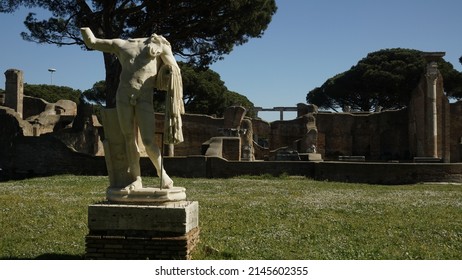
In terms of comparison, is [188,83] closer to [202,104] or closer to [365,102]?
[202,104]

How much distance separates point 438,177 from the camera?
47.3ft

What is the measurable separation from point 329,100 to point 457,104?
21437 millimetres

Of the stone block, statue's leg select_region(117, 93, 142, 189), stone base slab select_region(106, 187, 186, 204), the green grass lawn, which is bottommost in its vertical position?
the green grass lawn

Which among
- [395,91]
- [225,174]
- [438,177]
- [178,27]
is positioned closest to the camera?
[438,177]

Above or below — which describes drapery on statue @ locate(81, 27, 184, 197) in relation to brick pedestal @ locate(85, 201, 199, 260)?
above

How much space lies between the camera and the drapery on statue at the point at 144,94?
4875mm

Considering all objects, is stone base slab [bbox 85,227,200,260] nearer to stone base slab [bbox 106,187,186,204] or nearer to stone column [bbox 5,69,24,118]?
stone base slab [bbox 106,187,186,204]

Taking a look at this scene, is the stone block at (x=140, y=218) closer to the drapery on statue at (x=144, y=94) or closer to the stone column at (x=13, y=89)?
the drapery on statue at (x=144, y=94)

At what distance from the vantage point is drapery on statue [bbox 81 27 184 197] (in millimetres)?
4875

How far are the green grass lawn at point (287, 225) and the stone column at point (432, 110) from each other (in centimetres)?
1223

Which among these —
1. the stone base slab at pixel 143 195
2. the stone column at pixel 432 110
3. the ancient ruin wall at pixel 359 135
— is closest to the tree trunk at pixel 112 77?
the stone base slab at pixel 143 195

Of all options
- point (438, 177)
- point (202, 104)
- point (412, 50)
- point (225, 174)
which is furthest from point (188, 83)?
point (438, 177)

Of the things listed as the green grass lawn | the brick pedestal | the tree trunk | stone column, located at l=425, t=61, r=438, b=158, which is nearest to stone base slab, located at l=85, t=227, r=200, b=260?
the brick pedestal

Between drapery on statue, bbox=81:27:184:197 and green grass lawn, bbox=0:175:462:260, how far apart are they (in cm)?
115
